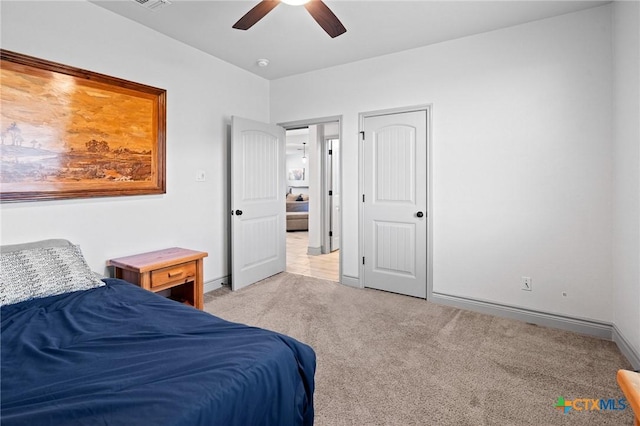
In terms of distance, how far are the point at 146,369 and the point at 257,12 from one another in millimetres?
2287

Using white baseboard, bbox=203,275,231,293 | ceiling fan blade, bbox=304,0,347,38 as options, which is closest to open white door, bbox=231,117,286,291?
white baseboard, bbox=203,275,231,293

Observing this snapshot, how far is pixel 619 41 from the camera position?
8.13 ft

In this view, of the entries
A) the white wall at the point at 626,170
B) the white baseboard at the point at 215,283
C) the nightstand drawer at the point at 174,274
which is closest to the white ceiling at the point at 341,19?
the white wall at the point at 626,170

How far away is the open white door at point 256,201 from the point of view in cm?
380

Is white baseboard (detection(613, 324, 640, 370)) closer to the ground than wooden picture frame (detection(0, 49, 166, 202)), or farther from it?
closer to the ground

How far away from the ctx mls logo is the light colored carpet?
0.09 feet

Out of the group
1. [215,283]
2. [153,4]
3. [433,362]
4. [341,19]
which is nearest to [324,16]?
[341,19]

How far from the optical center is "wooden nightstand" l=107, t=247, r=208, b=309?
8.70 ft

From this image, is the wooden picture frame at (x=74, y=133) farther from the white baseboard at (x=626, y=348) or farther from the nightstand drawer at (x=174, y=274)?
the white baseboard at (x=626, y=348)

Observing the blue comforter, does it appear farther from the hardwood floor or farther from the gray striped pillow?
the hardwood floor

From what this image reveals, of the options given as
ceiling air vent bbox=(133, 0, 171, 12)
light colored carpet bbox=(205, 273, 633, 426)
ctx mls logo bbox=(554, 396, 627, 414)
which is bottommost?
ctx mls logo bbox=(554, 396, 627, 414)

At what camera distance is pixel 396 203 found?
371cm

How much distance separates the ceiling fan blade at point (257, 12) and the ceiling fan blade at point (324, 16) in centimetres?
23

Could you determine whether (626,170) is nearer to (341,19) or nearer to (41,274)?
(341,19)
